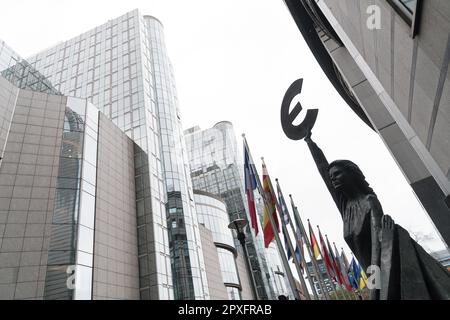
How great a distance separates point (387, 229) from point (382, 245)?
0.27 meters

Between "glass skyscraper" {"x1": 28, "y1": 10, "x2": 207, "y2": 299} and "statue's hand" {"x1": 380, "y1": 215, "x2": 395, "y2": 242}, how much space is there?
24.6 metres

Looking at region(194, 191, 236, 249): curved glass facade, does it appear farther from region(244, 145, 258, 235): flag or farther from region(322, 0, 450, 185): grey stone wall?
region(322, 0, 450, 185): grey stone wall

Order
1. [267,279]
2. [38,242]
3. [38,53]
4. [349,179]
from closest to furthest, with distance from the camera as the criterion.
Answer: [349,179] < [38,242] < [38,53] < [267,279]

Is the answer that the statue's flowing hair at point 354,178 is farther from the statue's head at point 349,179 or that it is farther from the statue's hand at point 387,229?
the statue's hand at point 387,229

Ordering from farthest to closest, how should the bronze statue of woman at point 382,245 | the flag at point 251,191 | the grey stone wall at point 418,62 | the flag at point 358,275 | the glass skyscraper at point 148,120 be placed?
the glass skyscraper at point 148,120, the flag at point 358,275, the flag at point 251,191, the grey stone wall at point 418,62, the bronze statue of woman at point 382,245

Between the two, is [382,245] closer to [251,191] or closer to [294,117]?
[294,117]

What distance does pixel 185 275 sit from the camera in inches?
1194

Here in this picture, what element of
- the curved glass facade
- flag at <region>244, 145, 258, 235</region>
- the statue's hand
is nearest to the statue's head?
the statue's hand

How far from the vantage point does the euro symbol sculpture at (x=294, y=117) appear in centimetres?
799

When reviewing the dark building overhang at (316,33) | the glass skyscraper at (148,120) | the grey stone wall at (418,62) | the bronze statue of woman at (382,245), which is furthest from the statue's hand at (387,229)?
the glass skyscraper at (148,120)

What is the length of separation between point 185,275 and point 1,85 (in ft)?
79.3

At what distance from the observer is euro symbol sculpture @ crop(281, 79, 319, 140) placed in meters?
7.99

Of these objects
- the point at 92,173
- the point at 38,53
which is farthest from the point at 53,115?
the point at 38,53
